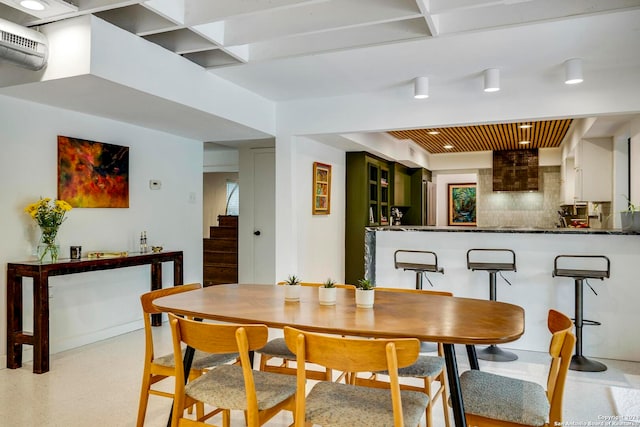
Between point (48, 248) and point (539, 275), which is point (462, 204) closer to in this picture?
point (539, 275)

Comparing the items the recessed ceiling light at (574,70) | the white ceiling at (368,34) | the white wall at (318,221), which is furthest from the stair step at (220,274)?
the recessed ceiling light at (574,70)

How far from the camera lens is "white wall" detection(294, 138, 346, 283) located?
5633mm

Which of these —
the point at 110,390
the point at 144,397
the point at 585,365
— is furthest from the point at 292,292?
the point at 585,365

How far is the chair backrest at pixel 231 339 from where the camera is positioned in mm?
1859

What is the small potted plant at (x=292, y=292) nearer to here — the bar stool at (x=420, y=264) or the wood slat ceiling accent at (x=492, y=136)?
the bar stool at (x=420, y=264)

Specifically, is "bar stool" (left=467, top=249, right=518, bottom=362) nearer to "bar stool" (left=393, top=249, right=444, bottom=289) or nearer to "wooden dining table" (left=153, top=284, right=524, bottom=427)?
"bar stool" (left=393, top=249, right=444, bottom=289)

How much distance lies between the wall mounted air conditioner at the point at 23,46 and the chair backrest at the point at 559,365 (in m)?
3.29

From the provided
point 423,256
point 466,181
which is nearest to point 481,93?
point 423,256

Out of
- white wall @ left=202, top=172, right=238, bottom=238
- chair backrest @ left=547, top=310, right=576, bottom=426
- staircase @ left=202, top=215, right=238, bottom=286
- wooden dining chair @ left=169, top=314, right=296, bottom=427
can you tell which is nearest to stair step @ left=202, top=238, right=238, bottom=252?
staircase @ left=202, top=215, right=238, bottom=286

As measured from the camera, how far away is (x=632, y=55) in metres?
3.64

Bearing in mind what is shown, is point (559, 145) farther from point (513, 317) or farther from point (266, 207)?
point (513, 317)

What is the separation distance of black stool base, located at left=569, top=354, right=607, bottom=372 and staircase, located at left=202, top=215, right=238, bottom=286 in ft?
16.1

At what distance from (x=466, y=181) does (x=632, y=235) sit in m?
8.52

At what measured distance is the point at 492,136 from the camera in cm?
724
